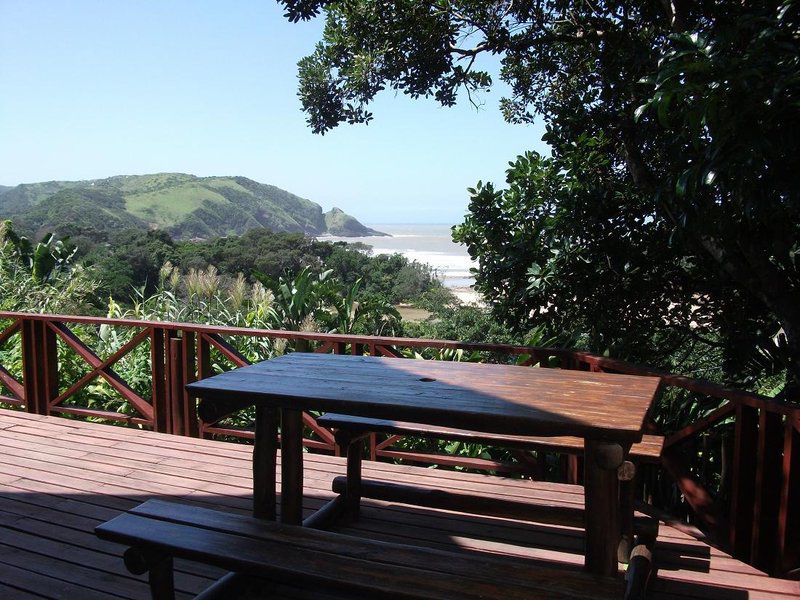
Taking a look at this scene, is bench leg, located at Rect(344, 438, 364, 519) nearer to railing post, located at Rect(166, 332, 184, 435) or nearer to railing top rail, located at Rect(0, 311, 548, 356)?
railing top rail, located at Rect(0, 311, 548, 356)

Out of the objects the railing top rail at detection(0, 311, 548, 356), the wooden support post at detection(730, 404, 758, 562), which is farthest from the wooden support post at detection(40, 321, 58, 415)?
the wooden support post at detection(730, 404, 758, 562)

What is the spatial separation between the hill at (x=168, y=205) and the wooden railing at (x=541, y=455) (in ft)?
103

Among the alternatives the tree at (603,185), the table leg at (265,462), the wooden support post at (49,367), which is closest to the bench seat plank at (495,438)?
the table leg at (265,462)

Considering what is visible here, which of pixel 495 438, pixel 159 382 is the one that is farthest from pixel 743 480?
pixel 159 382

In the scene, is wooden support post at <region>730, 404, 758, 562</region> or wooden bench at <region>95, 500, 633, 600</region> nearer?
wooden bench at <region>95, 500, 633, 600</region>

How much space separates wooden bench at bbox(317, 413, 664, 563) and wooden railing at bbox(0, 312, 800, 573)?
14.3 inches

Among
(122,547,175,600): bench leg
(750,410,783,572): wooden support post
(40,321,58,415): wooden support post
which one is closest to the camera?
(122,547,175,600): bench leg

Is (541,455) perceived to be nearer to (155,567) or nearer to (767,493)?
(767,493)

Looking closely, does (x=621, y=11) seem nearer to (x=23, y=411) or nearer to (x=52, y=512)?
(x=52, y=512)

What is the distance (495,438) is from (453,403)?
0.86 metres

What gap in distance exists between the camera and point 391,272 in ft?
77.1

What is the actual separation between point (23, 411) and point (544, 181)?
442 cm

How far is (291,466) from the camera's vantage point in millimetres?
2510

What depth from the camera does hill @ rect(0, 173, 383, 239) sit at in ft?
127
